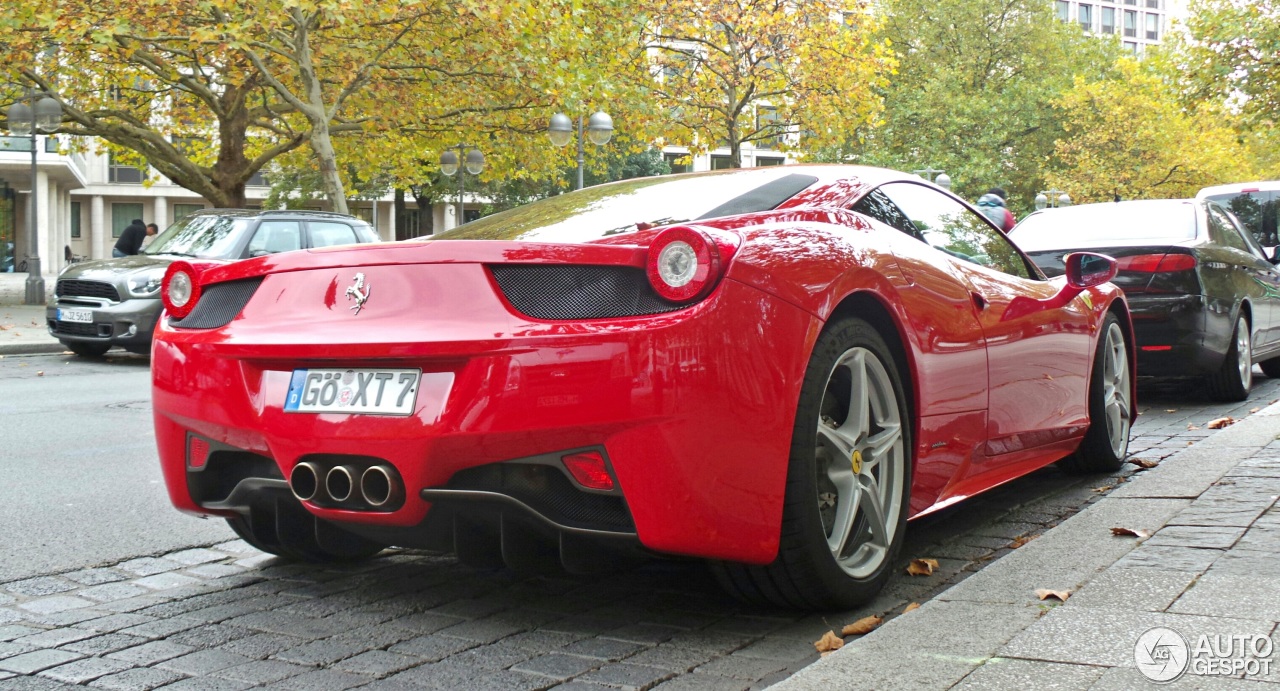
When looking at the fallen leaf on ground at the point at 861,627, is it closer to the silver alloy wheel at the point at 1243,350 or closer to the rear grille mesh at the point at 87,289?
the silver alloy wheel at the point at 1243,350

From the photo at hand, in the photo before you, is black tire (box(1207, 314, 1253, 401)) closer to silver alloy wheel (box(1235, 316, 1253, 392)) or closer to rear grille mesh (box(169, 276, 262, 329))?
silver alloy wheel (box(1235, 316, 1253, 392))

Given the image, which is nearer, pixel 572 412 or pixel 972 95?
pixel 572 412

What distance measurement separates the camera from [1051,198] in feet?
173

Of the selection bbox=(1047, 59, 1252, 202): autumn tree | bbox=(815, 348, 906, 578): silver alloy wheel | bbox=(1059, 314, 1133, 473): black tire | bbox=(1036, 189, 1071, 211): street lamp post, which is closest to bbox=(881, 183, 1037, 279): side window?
bbox=(1059, 314, 1133, 473): black tire

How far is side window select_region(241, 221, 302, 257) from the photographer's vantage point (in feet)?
48.0

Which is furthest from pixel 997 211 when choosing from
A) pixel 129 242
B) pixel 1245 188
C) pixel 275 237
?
pixel 129 242

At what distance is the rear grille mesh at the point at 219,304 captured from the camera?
3727 millimetres

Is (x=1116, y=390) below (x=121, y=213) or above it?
below

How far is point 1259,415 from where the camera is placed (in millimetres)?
6934

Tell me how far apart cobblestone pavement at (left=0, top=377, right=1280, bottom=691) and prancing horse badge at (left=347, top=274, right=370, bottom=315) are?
869mm

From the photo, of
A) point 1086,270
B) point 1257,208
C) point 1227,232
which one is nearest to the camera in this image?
point 1086,270

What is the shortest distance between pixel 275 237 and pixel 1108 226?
9.40 meters

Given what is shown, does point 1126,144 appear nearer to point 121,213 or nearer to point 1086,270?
point 121,213

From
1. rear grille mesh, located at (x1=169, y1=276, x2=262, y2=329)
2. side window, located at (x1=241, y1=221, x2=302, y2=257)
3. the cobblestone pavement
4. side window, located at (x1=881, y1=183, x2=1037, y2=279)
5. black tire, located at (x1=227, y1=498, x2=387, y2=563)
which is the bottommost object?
the cobblestone pavement
